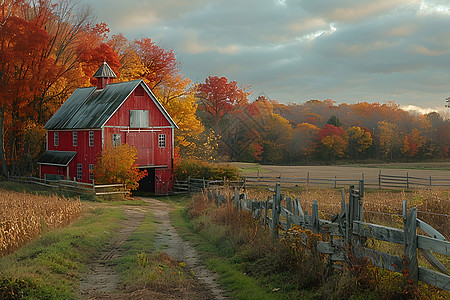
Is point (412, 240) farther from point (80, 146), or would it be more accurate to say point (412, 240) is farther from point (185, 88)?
point (185, 88)

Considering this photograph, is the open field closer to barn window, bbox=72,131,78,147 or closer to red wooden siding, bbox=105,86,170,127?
red wooden siding, bbox=105,86,170,127

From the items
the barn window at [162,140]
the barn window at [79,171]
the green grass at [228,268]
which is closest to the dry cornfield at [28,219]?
the green grass at [228,268]

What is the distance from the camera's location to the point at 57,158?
42688mm

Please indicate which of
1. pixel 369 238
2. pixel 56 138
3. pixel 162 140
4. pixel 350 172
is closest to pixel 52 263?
pixel 369 238

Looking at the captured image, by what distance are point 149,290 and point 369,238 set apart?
4701 mm

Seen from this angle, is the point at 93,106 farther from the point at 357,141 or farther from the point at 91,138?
the point at 357,141

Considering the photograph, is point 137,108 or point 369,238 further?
point 137,108

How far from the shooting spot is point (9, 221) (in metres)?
15.6

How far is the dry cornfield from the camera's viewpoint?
1398 centimetres

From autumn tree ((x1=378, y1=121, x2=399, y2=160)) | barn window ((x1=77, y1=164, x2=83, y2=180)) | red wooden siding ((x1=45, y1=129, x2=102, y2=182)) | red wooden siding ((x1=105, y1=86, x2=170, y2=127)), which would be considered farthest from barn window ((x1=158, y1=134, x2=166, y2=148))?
autumn tree ((x1=378, y1=121, x2=399, y2=160))

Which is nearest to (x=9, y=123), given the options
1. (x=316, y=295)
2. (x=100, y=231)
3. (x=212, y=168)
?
(x=212, y=168)

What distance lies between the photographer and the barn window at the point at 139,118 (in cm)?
3978

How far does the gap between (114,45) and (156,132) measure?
22.1 m

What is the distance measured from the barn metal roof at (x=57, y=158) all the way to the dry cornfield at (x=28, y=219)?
705 inches
